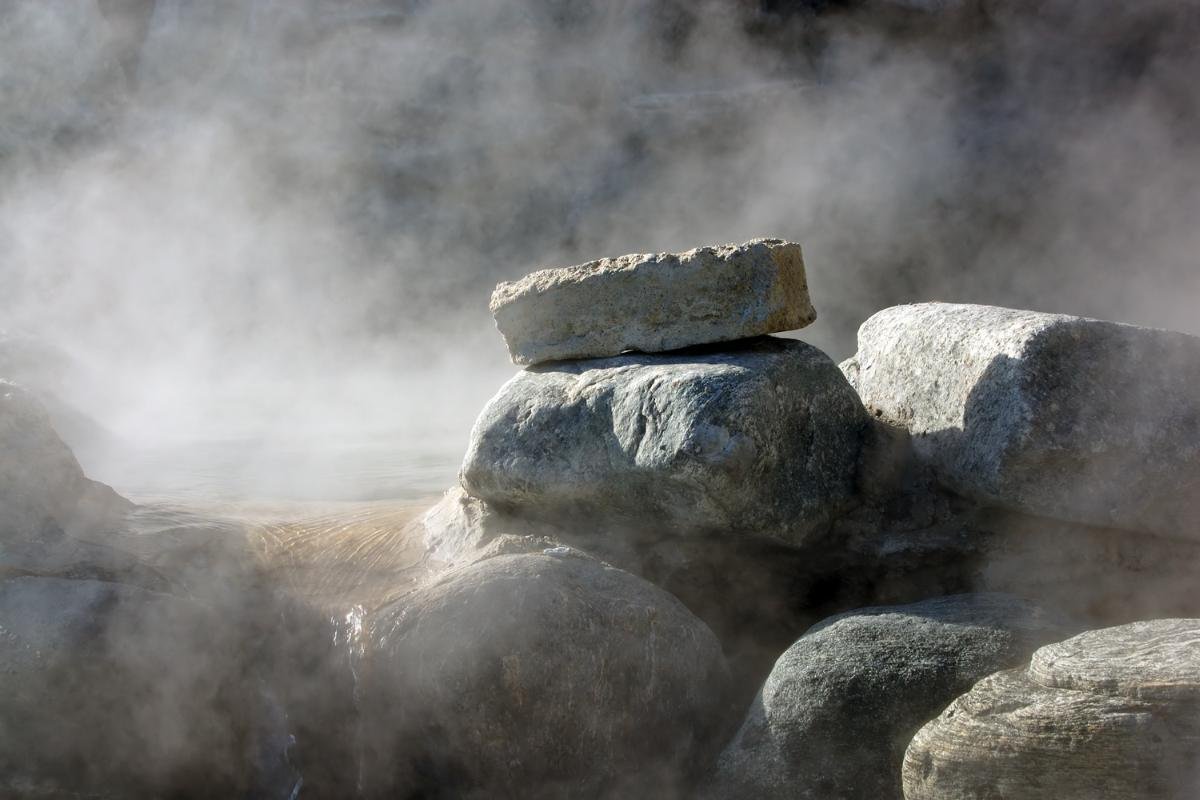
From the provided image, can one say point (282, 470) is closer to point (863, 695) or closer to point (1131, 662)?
point (863, 695)

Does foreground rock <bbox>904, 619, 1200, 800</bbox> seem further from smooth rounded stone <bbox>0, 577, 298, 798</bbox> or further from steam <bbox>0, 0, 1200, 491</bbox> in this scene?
steam <bbox>0, 0, 1200, 491</bbox>

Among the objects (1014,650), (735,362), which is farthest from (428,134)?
(1014,650)

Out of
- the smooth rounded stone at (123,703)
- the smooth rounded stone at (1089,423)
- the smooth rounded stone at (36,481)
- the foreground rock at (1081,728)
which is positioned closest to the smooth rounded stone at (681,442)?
the smooth rounded stone at (1089,423)

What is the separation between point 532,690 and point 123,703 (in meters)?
0.98

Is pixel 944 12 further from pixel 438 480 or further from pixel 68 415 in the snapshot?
pixel 68 415

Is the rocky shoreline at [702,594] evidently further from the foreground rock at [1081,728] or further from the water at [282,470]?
the water at [282,470]

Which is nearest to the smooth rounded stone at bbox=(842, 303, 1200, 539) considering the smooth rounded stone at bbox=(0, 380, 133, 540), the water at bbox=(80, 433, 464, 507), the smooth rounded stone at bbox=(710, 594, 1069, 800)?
the smooth rounded stone at bbox=(710, 594, 1069, 800)

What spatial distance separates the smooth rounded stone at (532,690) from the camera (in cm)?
261

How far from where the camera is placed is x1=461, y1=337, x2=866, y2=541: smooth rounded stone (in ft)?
9.71

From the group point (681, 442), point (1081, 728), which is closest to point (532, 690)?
point (681, 442)

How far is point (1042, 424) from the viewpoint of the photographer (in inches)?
109

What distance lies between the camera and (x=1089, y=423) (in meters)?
2.76

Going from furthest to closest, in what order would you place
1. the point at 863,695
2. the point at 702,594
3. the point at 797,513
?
1. the point at 702,594
2. the point at 797,513
3. the point at 863,695

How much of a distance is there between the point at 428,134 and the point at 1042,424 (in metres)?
8.19
